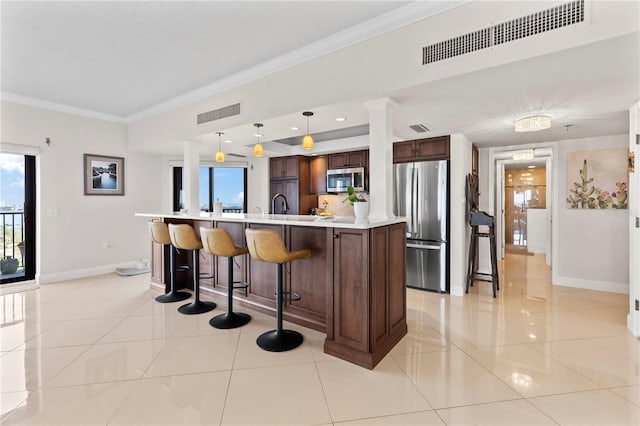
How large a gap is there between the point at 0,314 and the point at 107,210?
7.69 feet

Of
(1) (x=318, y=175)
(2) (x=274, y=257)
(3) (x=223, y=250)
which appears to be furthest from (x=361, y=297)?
(1) (x=318, y=175)

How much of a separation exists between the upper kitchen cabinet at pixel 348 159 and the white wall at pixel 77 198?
3613 mm

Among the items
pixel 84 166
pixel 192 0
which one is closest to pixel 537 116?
pixel 192 0

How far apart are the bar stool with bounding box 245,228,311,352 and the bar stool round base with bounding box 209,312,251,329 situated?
40 cm

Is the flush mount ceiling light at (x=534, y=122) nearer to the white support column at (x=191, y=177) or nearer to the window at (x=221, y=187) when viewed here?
the white support column at (x=191, y=177)

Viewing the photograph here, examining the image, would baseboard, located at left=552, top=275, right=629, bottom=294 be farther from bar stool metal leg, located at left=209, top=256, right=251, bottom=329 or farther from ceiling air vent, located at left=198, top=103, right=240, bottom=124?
ceiling air vent, located at left=198, top=103, right=240, bottom=124

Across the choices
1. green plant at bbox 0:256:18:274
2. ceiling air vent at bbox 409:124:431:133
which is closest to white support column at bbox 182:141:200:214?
green plant at bbox 0:256:18:274

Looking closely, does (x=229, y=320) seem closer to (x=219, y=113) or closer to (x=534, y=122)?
(x=219, y=113)

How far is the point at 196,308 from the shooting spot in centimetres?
348

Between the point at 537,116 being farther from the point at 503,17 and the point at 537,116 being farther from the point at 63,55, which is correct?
the point at 63,55

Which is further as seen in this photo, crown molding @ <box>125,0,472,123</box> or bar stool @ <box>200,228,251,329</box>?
bar stool @ <box>200,228,251,329</box>

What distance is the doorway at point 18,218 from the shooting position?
4.50 meters

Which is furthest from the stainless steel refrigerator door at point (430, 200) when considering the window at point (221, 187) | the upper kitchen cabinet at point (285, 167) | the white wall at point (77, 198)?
the white wall at point (77, 198)

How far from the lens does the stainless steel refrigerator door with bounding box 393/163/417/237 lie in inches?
178
